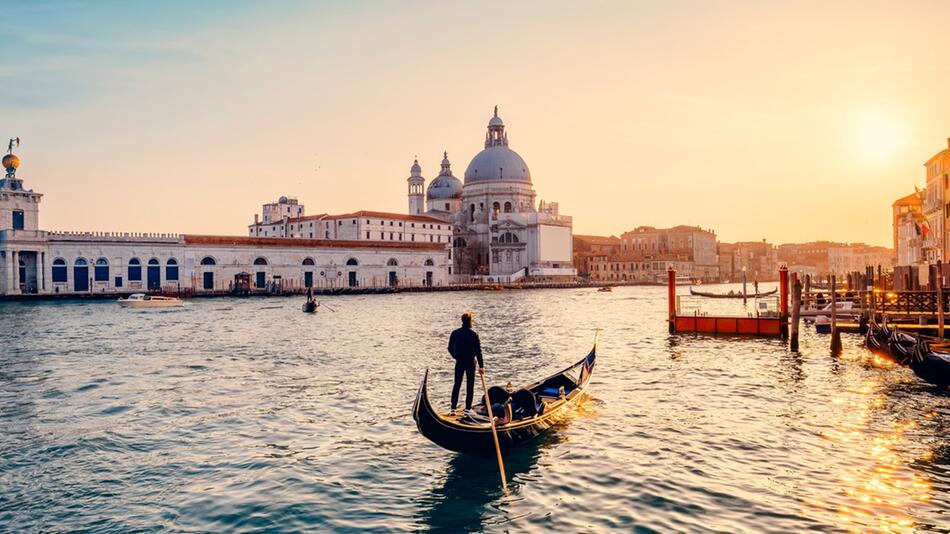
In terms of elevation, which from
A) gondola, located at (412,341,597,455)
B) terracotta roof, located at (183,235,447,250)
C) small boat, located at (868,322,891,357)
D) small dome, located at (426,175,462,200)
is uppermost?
small dome, located at (426,175,462,200)

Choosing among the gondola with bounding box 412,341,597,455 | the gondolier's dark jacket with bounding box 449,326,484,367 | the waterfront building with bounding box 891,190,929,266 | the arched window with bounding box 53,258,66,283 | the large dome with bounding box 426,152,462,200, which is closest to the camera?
the gondola with bounding box 412,341,597,455

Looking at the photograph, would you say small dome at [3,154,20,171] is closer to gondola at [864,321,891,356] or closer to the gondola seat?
the gondola seat

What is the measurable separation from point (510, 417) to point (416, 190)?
3947 inches

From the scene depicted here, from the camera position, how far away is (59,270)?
186ft

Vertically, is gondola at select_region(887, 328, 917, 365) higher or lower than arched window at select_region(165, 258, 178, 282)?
lower

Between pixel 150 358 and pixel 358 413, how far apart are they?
432 inches

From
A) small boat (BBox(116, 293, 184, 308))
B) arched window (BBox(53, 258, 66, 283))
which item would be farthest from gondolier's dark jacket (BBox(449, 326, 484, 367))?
arched window (BBox(53, 258, 66, 283))

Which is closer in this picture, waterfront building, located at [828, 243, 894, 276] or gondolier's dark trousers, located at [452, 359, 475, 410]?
gondolier's dark trousers, located at [452, 359, 475, 410]

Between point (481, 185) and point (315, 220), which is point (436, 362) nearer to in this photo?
point (315, 220)

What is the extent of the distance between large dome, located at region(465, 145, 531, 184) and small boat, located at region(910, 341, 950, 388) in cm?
8753

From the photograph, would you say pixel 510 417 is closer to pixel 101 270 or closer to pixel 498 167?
pixel 101 270

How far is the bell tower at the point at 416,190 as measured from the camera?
10819cm

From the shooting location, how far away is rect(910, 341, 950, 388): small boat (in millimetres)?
13555

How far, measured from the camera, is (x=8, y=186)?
187 feet
